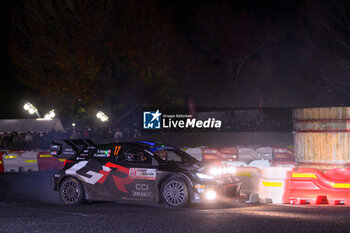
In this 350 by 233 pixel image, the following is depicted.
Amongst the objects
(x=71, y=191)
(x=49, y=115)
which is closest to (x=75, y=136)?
(x=49, y=115)

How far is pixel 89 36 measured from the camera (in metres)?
32.7

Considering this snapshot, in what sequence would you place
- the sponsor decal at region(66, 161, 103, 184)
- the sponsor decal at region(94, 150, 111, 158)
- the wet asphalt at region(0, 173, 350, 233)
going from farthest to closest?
1. the sponsor decal at region(94, 150, 111, 158)
2. the sponsor decal at region(66, 161, 103, 184)
3. the wet asphalt at region(0, 173, 350, 233)

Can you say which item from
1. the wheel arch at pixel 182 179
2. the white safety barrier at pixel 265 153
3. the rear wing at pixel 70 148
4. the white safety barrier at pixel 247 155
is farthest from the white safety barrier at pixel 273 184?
the white safety barrier at pixel 265 153

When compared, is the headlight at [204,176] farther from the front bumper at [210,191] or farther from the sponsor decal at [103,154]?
the sponsor decal at [103,154]

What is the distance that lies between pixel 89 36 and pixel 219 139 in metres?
11.2

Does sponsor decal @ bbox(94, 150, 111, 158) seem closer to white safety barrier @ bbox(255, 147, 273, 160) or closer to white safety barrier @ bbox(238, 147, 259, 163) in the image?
white safety barrier @ bbox(238, 147, 259, 163)

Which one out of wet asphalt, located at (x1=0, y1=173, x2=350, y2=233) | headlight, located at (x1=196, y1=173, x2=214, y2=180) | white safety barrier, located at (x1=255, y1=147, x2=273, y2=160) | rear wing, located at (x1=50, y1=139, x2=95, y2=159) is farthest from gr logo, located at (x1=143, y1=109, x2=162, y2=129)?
headlight, located at (x1=196, y1=173, x2=214, y2=180)

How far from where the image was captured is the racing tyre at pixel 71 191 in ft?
36.8

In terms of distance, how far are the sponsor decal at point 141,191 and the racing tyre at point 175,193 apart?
375 millimetres

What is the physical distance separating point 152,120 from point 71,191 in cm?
2448

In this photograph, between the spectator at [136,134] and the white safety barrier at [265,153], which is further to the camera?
the spectator at [136,134]

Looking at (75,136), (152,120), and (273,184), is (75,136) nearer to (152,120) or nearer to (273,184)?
(152,120)

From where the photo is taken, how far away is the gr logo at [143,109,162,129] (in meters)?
35.3

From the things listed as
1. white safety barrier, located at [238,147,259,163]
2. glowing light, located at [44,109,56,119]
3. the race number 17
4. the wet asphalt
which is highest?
glowing light, located at [44,109,56,119]
